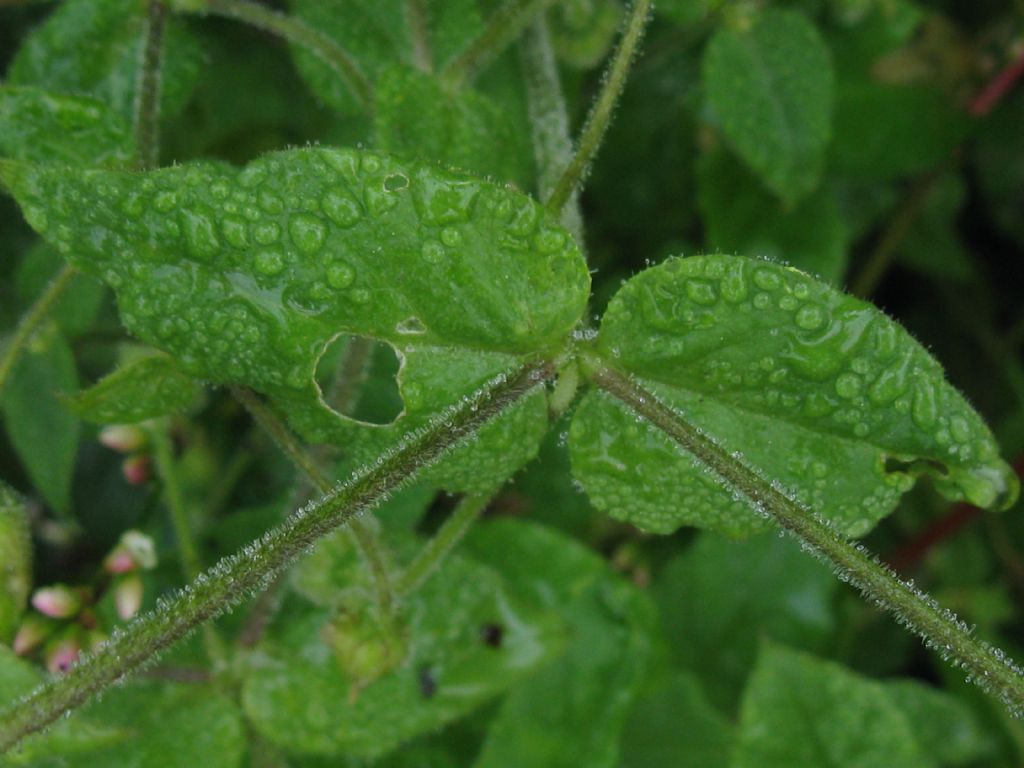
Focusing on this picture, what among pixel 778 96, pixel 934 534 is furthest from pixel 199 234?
pixel 934 534

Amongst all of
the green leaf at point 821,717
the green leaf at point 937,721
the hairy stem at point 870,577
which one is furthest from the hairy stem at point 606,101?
the green leaf at point 937,721

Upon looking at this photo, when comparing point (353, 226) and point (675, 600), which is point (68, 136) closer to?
point (353, 226)

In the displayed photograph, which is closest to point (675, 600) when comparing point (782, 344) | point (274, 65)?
point (782, 344)

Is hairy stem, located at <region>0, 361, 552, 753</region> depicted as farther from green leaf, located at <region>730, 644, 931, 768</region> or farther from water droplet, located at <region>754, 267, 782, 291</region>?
green leaf, located at <region>730, 644, 931, 768</region>

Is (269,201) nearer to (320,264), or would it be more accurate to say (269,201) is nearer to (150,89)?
(320,264)

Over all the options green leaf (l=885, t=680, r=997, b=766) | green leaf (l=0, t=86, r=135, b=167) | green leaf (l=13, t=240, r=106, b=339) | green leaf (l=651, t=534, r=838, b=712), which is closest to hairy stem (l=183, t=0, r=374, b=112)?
green leaf (l=0, t=86, r=135, b=167)

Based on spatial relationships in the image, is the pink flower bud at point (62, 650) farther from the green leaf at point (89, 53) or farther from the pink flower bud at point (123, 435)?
the green leaf at point (89, 53)
